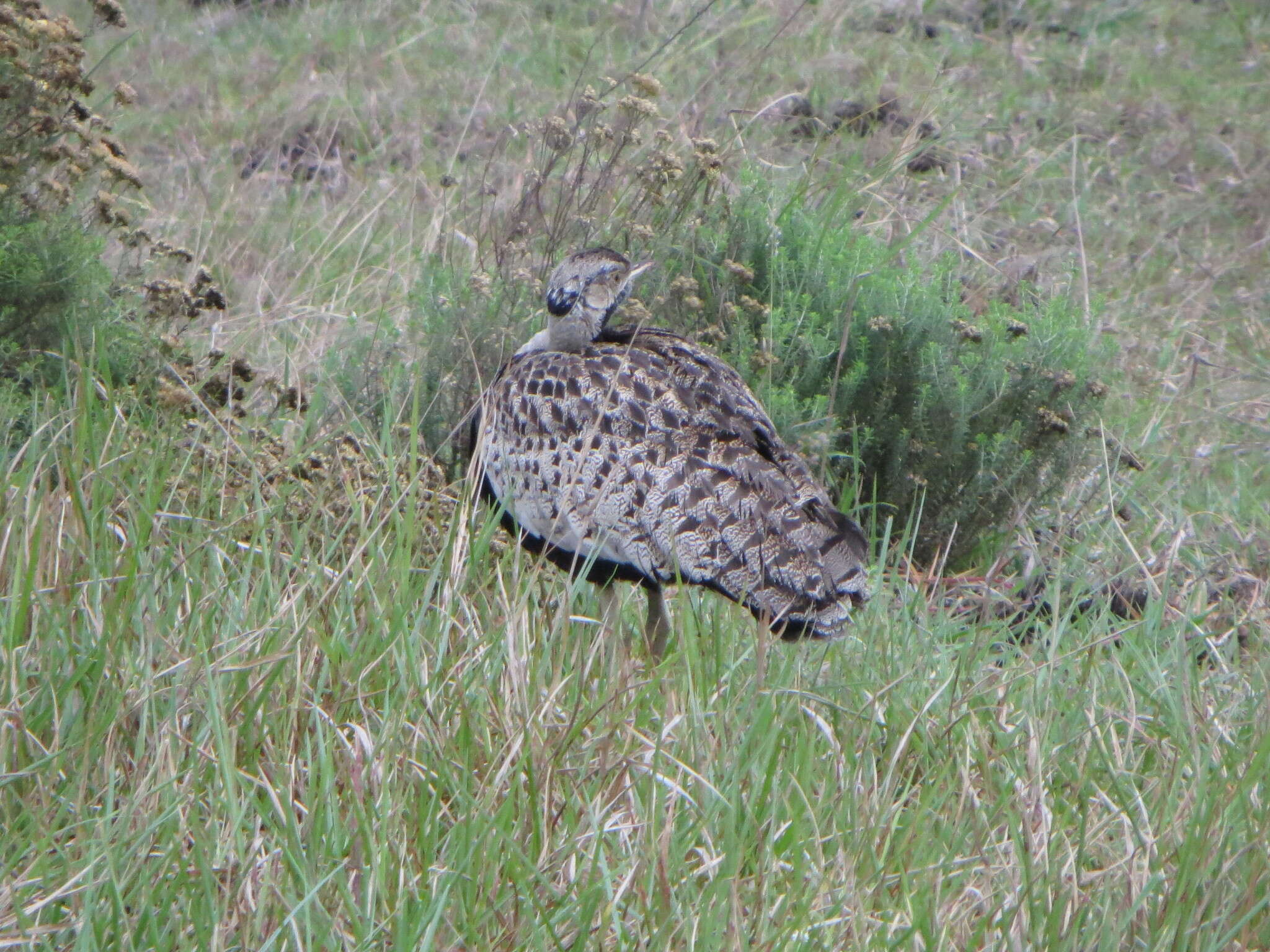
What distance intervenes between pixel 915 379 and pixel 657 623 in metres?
1.57

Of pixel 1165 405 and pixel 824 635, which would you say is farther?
pixel 1165 405

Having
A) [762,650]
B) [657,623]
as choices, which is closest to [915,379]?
[657,623]

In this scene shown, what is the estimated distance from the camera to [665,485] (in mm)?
3891

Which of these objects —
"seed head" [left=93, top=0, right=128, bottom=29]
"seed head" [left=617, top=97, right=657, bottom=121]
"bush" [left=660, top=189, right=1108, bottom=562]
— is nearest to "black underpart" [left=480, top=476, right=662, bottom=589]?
"bush" [left=660, top=189, right=1108, bottom=562]

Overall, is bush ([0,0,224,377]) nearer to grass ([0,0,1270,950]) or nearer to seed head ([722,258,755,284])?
grass ([0,0,1270,950])

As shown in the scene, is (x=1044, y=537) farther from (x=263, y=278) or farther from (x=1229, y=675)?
(x=263, y=278)

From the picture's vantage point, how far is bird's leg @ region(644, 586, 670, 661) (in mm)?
4176

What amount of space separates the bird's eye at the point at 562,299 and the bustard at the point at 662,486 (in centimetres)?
15

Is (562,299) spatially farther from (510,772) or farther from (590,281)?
(510,772)

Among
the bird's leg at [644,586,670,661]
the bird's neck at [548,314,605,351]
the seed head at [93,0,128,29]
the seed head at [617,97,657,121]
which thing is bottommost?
the bird's leg at [644,586,670,661]

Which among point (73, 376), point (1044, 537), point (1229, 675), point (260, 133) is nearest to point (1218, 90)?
point (1044, 537)

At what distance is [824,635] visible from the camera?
3.74m

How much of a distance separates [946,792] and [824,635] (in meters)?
0.70

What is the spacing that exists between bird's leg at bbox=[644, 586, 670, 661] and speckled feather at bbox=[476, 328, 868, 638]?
16 cm
